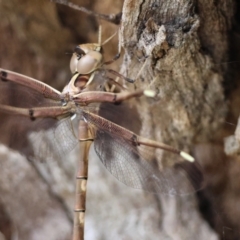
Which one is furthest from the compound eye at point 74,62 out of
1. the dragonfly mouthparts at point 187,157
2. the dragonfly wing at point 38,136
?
the dragonfly mouthparts at point 187,157

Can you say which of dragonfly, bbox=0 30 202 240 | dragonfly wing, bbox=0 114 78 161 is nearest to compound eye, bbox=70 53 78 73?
dragonfly, bbox=0 30 202 240

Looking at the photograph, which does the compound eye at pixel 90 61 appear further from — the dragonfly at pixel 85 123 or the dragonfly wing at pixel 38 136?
the dragonfly wing at pixel 38 136

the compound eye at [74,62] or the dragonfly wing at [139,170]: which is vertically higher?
the compound eye at [74,62]

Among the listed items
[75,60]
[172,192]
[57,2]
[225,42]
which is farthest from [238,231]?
[57,2]

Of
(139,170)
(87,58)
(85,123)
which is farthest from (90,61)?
(139,170)

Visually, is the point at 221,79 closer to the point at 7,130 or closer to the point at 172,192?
the point at 172,192

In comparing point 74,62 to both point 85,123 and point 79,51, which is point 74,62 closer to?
point 79,51

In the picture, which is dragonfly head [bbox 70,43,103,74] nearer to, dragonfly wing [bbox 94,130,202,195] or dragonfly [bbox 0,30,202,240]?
dragonfly [bbox 0,30,202,240]
